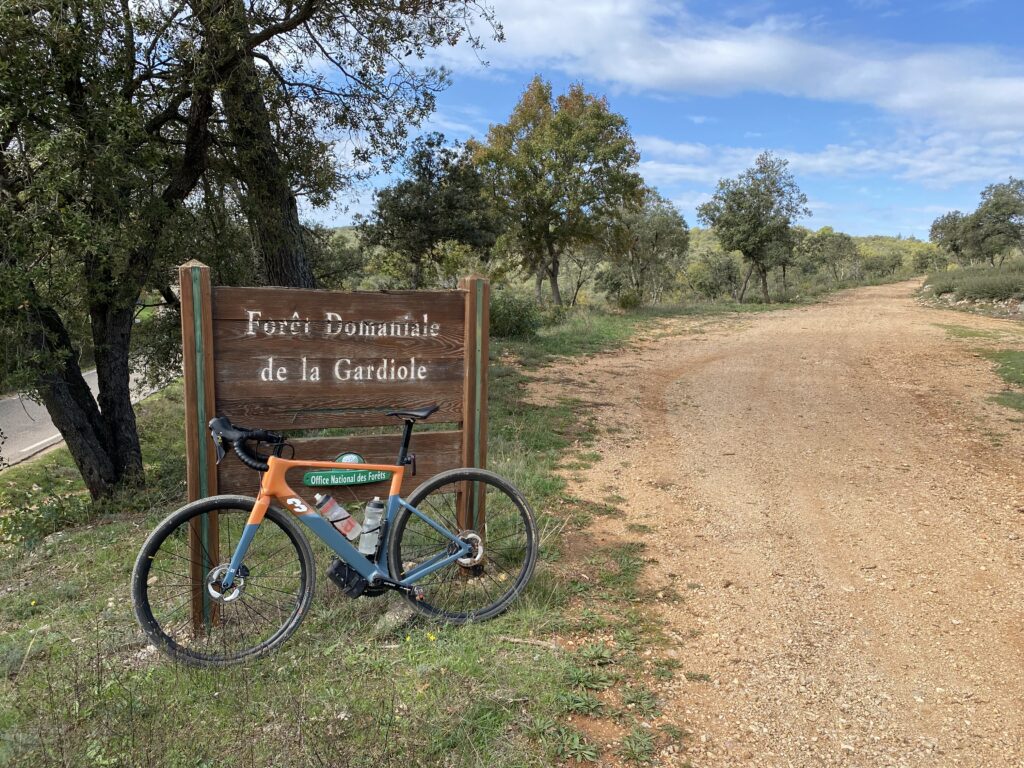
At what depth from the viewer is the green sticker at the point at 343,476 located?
345 cm

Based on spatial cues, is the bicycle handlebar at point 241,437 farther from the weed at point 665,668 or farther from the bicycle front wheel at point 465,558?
the weed at point 665,668

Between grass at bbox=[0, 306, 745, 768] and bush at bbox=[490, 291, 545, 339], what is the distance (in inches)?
459

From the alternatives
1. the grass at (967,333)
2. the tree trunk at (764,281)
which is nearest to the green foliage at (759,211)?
the tree trunk at (764,281)

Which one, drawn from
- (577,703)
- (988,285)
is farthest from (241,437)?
(988,285)

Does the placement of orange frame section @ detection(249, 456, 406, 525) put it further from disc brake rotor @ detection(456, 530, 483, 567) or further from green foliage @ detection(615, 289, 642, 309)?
green foliage @ detection(615, 289, 642, 309)

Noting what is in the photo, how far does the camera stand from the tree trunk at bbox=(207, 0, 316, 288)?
777cm

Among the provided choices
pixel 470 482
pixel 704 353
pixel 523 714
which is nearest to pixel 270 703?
pixel 523 714

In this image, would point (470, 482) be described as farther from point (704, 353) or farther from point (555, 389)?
point (704, 353)

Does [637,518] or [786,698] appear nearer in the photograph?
[786,698]

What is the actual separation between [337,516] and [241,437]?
65cm

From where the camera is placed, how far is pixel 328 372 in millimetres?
3596

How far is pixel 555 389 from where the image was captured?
35.7 ft

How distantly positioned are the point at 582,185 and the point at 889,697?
22.3m

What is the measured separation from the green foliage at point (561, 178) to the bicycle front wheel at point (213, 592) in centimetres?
2143
